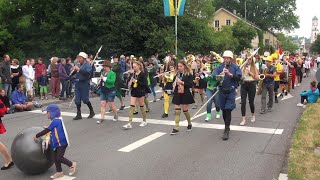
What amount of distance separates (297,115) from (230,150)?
16.9ft

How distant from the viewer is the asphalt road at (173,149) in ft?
21.5

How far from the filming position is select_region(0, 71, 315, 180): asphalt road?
6.55 meters

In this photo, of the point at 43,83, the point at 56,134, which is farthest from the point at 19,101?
the point at 56,134

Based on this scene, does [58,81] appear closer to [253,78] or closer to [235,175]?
[253,78]

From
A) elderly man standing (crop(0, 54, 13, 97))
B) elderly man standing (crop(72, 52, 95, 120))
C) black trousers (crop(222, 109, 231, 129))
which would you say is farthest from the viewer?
elderly man standing (crop(0, 54, 13, 97))

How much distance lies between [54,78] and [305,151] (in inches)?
477

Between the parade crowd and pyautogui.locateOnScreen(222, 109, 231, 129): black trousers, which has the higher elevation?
the parade crowd

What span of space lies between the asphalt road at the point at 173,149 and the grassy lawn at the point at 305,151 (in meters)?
0.24

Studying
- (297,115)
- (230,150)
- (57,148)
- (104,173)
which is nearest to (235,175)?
(230,150)

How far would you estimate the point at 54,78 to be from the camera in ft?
56.1

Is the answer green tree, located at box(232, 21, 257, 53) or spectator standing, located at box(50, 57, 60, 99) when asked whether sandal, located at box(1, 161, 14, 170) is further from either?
green tree, located at box(232, 21, 257, 53)

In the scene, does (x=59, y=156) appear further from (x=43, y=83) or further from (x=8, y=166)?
(x=43, y=83)

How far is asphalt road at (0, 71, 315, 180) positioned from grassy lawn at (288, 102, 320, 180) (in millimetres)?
236

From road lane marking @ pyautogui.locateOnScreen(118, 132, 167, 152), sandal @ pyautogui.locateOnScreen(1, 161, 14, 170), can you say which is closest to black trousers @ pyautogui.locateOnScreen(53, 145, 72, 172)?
sandal @ pyautogui.locateOnScreen(1, 161, 14, 170)
